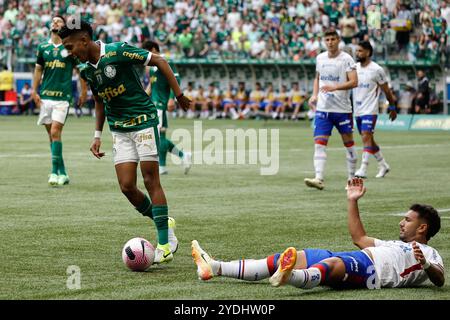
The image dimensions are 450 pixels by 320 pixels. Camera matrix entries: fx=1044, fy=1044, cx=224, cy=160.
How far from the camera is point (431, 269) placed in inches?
328

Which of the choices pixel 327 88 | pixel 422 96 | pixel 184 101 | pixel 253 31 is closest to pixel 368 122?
pixel 327 88

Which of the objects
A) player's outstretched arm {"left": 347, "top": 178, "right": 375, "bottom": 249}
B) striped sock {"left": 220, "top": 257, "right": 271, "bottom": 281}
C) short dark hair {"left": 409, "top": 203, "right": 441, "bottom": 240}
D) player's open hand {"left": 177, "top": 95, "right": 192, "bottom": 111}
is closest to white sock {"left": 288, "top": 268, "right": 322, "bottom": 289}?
striped sock {"left": 220, "top": 257, "right": 271, "bottom": 281}

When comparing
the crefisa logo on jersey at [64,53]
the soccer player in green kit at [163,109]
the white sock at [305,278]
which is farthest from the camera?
the soccer player in green kit at [163,109]

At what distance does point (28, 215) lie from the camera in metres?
13.3

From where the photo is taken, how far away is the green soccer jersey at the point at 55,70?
17594mm

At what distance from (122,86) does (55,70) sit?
7941 millimetres

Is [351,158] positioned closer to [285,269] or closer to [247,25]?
[285,269]

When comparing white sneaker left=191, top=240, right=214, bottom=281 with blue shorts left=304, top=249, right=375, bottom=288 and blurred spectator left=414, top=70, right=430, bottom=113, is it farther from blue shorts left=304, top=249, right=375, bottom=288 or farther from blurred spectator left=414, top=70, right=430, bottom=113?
blurred spectator left=414, top=70, right=430, bottom=113

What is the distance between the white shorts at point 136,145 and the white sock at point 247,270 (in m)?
1.75

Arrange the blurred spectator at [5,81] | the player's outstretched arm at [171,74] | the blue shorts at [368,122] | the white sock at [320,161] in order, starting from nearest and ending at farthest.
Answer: the player's outstretched arm at [171,74] < the white sock at [320,161] < the blue shorts at [368,122] < the blurred spectator at [5,81]

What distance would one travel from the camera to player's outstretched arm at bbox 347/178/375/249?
8.55 m

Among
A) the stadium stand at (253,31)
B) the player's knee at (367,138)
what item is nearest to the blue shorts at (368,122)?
the player's knee at (367,138)

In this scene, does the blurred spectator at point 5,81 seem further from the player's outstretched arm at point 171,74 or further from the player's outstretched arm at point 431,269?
the player's outstretched arm at point 431,269
